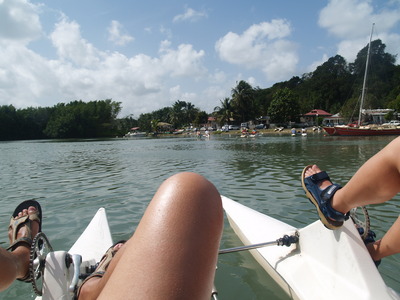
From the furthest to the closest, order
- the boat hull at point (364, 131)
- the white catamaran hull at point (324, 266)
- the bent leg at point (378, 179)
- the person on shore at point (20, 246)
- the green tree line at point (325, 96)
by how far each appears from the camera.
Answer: the green tree line at point (325, 96), the boat hull at point (364, 131), the white catamaran hull at point (324, 266), the person on shore at point (20, 246), the bent leg at point (378, 179)

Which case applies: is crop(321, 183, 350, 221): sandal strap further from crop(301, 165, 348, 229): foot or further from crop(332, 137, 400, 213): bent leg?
crop(332, 137, 400, 213): bent leg

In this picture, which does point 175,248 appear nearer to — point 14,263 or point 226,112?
point 14,263

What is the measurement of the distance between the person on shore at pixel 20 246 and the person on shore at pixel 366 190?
1872 millimetres

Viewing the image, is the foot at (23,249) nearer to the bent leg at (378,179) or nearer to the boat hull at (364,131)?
the bent leg at (378,179)

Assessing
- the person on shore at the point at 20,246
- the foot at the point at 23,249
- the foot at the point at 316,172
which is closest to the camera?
the person on shore at the point at 20,246

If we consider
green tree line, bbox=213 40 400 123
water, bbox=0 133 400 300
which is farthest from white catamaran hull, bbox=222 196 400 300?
green tree line, bbox=213 40 400 123

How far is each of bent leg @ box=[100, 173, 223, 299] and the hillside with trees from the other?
72965mm

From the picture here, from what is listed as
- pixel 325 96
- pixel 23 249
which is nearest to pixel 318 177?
pixel 23 249

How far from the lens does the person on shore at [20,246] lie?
4.65 ft

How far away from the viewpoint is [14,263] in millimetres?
1565

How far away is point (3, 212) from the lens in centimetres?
626

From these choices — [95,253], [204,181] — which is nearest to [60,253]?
[95,253]

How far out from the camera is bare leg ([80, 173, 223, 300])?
22.4 inches

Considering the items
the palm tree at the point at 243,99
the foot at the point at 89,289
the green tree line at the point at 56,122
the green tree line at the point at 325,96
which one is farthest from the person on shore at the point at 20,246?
the green tree line at the point at 56,122
